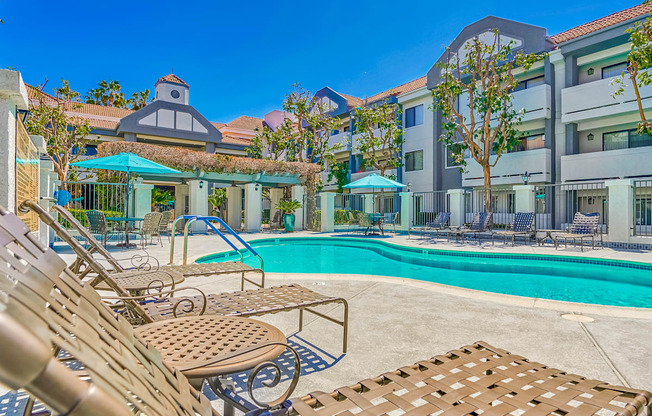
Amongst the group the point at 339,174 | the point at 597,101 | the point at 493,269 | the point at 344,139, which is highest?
the point at 344,139

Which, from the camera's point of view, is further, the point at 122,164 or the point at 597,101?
the point at 597,101

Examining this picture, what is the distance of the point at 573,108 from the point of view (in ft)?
55.9

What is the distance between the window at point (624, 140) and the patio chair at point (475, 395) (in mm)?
19564

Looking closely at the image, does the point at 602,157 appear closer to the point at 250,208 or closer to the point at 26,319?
the point at 250,208

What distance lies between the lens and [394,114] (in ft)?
78.6

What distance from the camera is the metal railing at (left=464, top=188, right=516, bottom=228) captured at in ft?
61.8

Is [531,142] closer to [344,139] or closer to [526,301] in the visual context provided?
[344,139]

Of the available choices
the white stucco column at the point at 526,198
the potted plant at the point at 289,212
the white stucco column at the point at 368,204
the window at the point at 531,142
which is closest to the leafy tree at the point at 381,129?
the white stucco column at the point at 368,204

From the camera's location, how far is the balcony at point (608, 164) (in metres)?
15.3

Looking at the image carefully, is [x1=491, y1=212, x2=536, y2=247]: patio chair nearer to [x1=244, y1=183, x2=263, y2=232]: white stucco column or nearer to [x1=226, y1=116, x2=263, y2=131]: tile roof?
[x1=244, y1=183, x2=263, y2=232]: white stucco column

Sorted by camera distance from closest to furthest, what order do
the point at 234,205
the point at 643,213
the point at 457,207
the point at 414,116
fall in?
the point at 643,213 < the point at 457,207 < the point at 234,205 < the point at 414,116

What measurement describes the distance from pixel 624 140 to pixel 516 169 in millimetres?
4407

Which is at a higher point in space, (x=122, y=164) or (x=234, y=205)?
(x=122, y=164)

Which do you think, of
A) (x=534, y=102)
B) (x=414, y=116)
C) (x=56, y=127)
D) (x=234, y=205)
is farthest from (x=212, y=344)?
(x=414, y=116)
